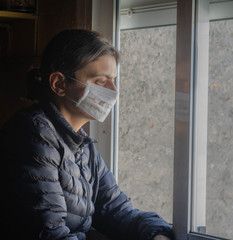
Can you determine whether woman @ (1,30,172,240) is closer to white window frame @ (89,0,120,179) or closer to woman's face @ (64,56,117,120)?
woman's face @ (64,56,117,120)

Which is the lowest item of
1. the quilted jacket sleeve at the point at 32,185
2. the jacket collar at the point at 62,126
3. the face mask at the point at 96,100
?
the quilted jacket sleeve at the point at 32,185

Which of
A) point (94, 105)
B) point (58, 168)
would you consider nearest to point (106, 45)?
point (94, 105)

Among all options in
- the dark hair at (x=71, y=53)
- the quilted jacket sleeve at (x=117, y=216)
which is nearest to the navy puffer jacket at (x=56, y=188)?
the quilted jacket sleeve at (x=117, y=216)

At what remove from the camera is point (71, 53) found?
4.78 feet

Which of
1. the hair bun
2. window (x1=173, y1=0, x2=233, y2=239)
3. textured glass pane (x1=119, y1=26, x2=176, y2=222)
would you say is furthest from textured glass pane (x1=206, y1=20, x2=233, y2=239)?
the hair bun

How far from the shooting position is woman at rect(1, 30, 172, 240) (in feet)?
4.06

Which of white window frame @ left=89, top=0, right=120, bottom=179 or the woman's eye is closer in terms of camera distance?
the woman's eye

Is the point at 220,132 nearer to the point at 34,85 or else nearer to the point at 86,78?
the point at 86,78

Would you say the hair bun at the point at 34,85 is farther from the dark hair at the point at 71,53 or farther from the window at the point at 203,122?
the window at the point at 203,122

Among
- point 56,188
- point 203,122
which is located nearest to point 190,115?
point 203,122

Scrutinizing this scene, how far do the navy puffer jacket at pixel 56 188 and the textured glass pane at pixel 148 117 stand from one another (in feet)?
0.46

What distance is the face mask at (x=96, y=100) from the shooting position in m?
1.48

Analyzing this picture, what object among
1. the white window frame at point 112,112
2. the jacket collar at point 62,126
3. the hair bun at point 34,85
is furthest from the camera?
the white window frame at point 112,112

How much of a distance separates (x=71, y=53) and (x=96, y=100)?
0.18 m
